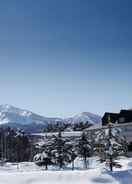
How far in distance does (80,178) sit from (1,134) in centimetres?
9810

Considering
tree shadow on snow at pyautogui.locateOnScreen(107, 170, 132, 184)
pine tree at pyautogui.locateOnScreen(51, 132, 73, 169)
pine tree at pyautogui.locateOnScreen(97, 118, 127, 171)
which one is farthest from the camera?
pine tree at pyautogui.locateOnScreen(51, 132, 73, 169)

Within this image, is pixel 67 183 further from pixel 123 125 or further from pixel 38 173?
pixel 123 125

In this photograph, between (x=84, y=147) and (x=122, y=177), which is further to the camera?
(x=84, y=147)

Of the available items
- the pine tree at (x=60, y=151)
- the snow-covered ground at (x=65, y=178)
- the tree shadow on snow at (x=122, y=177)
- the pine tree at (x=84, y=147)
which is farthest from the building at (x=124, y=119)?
the snow-covered ground at (x=65, y=178)

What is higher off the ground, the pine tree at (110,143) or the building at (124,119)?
the building at (124,119)

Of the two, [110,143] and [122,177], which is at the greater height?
[110,143]

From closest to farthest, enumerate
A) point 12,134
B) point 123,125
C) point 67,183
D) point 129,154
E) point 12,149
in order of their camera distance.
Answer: point 67,183
point 129,154
point 123,125
point 12,149
point 12,134

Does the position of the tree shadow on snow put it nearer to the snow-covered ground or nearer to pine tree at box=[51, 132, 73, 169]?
the snow-covered ground

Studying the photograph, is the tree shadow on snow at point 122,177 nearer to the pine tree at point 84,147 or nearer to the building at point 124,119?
the pine tree at point 84,147

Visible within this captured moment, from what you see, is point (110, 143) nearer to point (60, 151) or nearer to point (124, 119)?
point (60, 151)

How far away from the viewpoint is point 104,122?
78.8 metres

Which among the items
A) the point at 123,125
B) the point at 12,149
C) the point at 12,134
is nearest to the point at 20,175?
the point at 123,125

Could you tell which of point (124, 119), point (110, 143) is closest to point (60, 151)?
point (110, 143)

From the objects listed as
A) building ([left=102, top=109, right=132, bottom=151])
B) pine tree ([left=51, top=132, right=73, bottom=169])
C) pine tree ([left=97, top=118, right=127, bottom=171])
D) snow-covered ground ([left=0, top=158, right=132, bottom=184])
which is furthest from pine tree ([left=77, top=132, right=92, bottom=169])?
snow-covered ground ([left=0, top=158, right=132, bottom=184])
